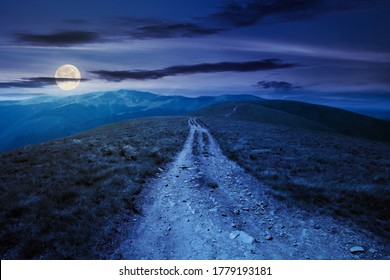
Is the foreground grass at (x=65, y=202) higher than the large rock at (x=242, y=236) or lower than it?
higher

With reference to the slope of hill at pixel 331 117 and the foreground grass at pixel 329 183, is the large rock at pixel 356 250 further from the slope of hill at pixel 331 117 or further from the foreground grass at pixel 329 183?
the slope of hill at pixel 331 117

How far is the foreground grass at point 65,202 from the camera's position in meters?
6.64

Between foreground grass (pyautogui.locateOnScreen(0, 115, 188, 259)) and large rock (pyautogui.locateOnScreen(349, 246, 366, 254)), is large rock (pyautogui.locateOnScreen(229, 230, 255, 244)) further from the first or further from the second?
foreground grass (pyautogui.locateOnScreen(0, 115, 188, 259))

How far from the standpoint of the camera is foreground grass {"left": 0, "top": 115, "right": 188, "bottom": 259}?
6.64 metres

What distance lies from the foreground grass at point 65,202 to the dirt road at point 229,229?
1.01 meters

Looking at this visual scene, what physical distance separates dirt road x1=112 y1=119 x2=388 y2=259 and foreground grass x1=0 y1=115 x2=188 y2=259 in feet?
3.31

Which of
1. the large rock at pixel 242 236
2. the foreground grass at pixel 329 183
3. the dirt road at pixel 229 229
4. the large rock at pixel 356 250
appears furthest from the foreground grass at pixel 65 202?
Answer: the large rock at pixel 356 250

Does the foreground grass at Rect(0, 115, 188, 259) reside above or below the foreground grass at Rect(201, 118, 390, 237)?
above

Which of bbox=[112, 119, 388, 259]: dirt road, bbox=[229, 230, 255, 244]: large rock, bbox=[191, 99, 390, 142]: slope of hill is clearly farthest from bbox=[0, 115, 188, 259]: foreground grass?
bbox=[191, 99, 390, 142]: slope of hill

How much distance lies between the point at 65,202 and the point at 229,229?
6978 millimetres

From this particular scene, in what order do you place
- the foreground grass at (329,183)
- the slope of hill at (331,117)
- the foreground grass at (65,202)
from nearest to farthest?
1. the foreground grass at (65,202)
2. the foreground grass at (329,183)
3. the slope of hill at (331,117)

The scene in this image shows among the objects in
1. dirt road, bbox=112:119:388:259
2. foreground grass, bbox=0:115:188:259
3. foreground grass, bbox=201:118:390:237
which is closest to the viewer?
foreground grass, bbox=0:115:188:259

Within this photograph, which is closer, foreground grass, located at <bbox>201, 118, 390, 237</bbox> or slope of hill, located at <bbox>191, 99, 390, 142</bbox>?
foreground grass, located at <bbox>201, 118, 390, 237</bbox>
